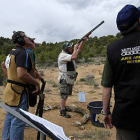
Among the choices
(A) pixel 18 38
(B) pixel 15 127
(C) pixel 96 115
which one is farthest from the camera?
(C) pixel 96 115

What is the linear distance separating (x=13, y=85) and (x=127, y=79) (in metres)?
1.62

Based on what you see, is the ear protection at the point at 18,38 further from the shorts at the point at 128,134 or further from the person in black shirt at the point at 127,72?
the shorts at the point at 128,134

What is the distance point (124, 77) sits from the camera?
145cm

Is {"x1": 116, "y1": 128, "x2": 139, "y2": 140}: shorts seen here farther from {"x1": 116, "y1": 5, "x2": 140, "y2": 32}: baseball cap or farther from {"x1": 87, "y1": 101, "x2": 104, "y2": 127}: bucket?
{"x1": 87, "y1": 101, "x2": 104, "y2": 127}: bucket

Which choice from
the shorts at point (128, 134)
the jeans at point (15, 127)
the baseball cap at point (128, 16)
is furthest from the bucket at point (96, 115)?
the baseball cap at point (128, 16)

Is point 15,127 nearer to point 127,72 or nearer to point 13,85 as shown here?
point 13,85

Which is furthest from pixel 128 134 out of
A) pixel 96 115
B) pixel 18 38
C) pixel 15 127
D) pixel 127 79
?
pixel 96 115

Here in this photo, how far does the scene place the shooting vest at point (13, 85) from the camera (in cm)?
232

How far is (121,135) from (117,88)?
445 mm

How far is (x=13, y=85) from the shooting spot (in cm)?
234

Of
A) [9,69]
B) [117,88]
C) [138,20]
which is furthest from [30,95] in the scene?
[138,20]

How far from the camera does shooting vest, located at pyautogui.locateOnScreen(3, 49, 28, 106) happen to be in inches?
91.2

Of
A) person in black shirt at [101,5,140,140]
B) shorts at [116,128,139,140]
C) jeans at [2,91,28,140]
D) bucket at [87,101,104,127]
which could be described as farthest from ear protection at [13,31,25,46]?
bucket at [87,101,104,127]

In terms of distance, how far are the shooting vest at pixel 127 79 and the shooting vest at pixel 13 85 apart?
56.3 inches
